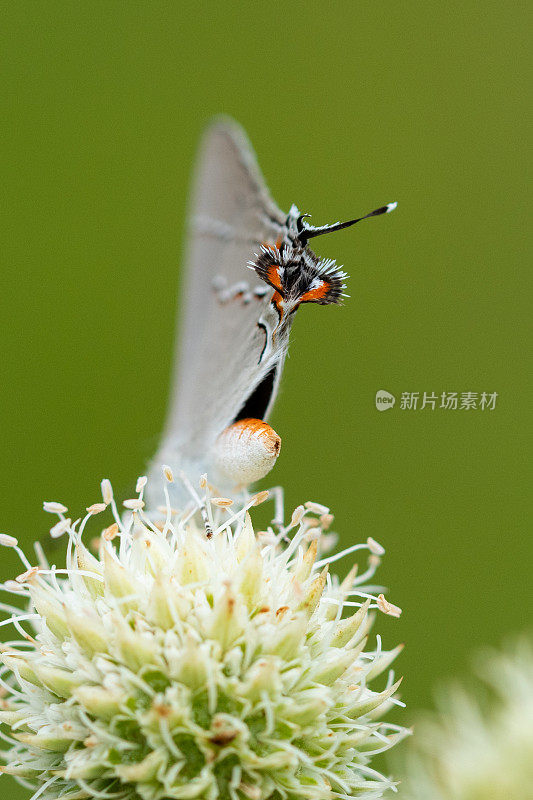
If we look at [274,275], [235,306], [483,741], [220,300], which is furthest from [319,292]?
[483,741]

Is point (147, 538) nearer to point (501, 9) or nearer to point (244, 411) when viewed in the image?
point (244, 411)

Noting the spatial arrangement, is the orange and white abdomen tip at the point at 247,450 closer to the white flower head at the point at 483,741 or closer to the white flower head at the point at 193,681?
the white flower head at the point at 193,681

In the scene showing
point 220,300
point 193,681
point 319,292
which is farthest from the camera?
point 220,300

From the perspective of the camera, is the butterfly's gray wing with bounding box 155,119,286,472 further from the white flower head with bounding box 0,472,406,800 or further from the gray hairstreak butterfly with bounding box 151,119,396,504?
the white flower head with bounding box 0,472,406,800

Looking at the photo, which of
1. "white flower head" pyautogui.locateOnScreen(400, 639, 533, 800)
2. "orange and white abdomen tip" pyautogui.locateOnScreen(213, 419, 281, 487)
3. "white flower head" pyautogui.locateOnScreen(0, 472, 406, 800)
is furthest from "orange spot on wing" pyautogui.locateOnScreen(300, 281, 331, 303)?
"white flower head" pyautogui.locateOnScreen(400, 639, 533, 800)

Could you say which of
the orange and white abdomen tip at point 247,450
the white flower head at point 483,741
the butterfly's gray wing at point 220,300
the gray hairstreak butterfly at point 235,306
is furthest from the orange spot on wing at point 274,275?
the white flower head at point 483,741

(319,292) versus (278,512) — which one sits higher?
(319,292)

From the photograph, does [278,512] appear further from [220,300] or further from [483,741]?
[483,741]

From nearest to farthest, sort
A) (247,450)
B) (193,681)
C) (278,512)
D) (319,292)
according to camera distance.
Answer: (193,681), (319,292), (247,450), (278,512)
